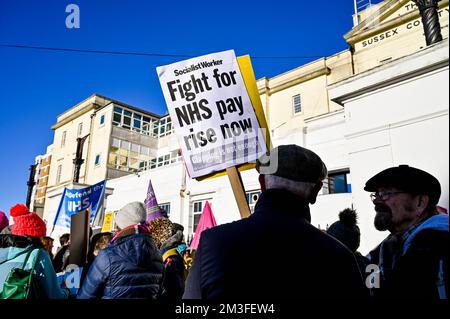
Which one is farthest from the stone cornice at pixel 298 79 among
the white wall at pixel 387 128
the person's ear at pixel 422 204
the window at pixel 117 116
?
the person's ear at pixel 422 204

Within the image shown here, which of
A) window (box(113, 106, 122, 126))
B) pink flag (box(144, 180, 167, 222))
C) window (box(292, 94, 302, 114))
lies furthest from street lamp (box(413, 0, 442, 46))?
window (box(113, 106, 122, 126))

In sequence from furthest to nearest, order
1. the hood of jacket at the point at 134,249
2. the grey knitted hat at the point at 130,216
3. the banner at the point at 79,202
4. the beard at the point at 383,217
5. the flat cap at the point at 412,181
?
the banner at the point at 79,202 < the grey knitted hat at the point at 130,216 < the hood of jacket at the point at 134,249 < the beard at the point at 383,217 < the flat cap at the point at 412,181

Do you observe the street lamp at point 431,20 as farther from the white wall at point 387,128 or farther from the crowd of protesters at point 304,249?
the crowd of protesters at point 304,249

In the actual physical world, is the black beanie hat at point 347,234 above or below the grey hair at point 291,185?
below

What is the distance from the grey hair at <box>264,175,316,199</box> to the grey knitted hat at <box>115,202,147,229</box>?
5.44ft

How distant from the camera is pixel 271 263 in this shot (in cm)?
120

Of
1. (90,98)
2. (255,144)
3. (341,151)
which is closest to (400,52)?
(341,151)

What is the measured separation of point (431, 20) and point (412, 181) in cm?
506

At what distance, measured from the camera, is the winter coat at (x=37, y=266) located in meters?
2.32

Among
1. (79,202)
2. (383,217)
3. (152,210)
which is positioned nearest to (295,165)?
(383,217)

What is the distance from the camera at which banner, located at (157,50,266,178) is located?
3.00 meters

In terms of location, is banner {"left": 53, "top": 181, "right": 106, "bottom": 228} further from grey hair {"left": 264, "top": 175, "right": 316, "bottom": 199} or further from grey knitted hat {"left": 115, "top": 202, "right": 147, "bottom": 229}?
grey hair {"left": 264, "top": 175, "right": 316, "bottom": 199}

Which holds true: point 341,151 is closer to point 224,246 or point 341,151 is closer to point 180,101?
point 180,101

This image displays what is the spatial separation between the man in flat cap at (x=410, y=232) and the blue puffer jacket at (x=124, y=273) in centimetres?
164
